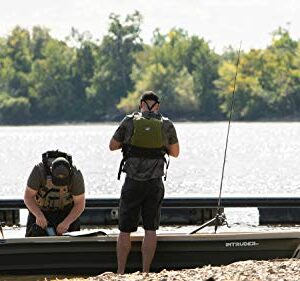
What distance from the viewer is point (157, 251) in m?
10.7

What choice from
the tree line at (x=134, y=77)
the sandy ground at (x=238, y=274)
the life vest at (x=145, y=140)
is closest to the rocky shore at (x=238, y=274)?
the sandy ground at (x=238, y=274)

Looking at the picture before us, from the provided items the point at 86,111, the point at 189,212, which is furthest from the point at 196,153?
the point at 86,111

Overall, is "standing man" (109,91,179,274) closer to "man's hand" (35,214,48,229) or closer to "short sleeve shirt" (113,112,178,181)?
"short sleeve shirt" (113,112,178,181)

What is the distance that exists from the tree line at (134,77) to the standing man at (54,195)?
126081 mm

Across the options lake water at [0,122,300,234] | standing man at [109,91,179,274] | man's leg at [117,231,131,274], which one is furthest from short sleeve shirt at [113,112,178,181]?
lake water at [0,122,300,234]

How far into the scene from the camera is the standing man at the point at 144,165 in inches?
408

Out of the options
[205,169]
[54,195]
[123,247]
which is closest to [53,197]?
[54,195]

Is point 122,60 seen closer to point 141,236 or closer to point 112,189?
point 112,189

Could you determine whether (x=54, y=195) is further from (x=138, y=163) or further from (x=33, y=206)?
(x=138, y=163)

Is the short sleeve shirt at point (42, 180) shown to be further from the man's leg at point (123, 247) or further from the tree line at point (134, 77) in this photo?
the tree line at point (134, 77)

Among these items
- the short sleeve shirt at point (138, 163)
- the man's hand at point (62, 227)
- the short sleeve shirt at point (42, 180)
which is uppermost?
the short sleeve shirt at point (138, 163)

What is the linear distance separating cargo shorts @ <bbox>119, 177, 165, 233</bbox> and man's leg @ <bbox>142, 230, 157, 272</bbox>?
6cm

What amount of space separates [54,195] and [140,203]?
2.68 feet

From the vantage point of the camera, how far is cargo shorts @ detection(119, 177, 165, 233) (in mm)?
10406
